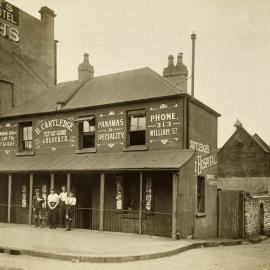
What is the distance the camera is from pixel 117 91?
2006cm

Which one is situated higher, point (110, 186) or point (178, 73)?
point (178, 73)

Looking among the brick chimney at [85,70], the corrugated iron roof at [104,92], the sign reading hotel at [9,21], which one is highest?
the sign reading hotel at [9,21]

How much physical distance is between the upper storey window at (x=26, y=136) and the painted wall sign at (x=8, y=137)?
0.37m

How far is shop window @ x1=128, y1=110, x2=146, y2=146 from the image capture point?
18359mm

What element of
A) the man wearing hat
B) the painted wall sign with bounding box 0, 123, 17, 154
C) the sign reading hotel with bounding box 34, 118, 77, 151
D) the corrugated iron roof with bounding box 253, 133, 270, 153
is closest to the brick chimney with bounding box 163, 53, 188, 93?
the sign reading hotel with bounding box 34, 118, 77, 151

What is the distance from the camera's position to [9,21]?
2533cm

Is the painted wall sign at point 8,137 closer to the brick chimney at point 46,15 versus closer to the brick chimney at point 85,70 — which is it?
the brick chimney at point 85,70

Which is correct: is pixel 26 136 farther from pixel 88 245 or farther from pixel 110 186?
pixel 88 245

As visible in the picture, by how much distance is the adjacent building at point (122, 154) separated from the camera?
1694 centimetres

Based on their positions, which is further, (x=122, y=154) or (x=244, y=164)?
(x=244, y=164)

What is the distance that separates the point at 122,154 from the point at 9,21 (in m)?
12.7

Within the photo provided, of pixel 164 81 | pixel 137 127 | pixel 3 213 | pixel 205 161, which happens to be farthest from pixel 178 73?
pixel 3 213

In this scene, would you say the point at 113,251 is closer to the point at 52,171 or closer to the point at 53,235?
the point at 53,235

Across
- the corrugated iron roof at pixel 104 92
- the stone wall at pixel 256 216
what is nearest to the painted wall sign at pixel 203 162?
the corrugated iron roof at pixel 104 92
